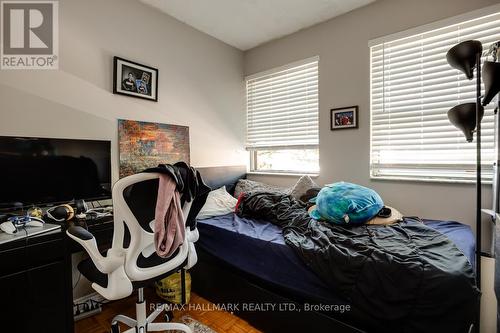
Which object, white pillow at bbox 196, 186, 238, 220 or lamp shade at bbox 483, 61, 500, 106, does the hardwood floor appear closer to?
white pillow at bbox 196, 186, 238, 220

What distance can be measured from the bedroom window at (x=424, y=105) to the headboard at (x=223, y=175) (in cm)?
167

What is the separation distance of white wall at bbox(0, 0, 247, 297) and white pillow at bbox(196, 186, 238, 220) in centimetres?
47

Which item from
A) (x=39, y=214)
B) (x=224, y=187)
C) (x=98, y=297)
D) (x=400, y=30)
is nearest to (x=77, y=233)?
(x=39, y=214)

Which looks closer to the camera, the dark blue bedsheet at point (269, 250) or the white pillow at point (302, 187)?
the dark blue bedsheet at point (269, 250)

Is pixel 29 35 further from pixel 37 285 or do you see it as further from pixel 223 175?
pixel 223 175

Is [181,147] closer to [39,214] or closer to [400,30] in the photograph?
[39,214]

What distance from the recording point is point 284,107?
322 centimetres

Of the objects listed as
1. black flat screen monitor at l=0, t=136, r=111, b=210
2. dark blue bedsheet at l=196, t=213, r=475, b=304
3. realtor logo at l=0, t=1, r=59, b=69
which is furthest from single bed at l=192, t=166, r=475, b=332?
realtor logo at l=0, t=1, r=59, b=69

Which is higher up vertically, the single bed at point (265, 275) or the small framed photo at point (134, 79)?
the small framed photo at point (134, 79)

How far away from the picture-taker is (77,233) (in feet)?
4.41

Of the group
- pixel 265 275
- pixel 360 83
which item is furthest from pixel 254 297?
pixel 360 83

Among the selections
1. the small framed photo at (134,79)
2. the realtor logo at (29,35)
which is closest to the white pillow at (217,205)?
the small framed photo at (134,79)

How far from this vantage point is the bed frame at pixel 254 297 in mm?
1449

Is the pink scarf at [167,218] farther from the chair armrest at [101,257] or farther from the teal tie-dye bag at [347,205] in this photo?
the teal tie-dye bag at [347,205]
